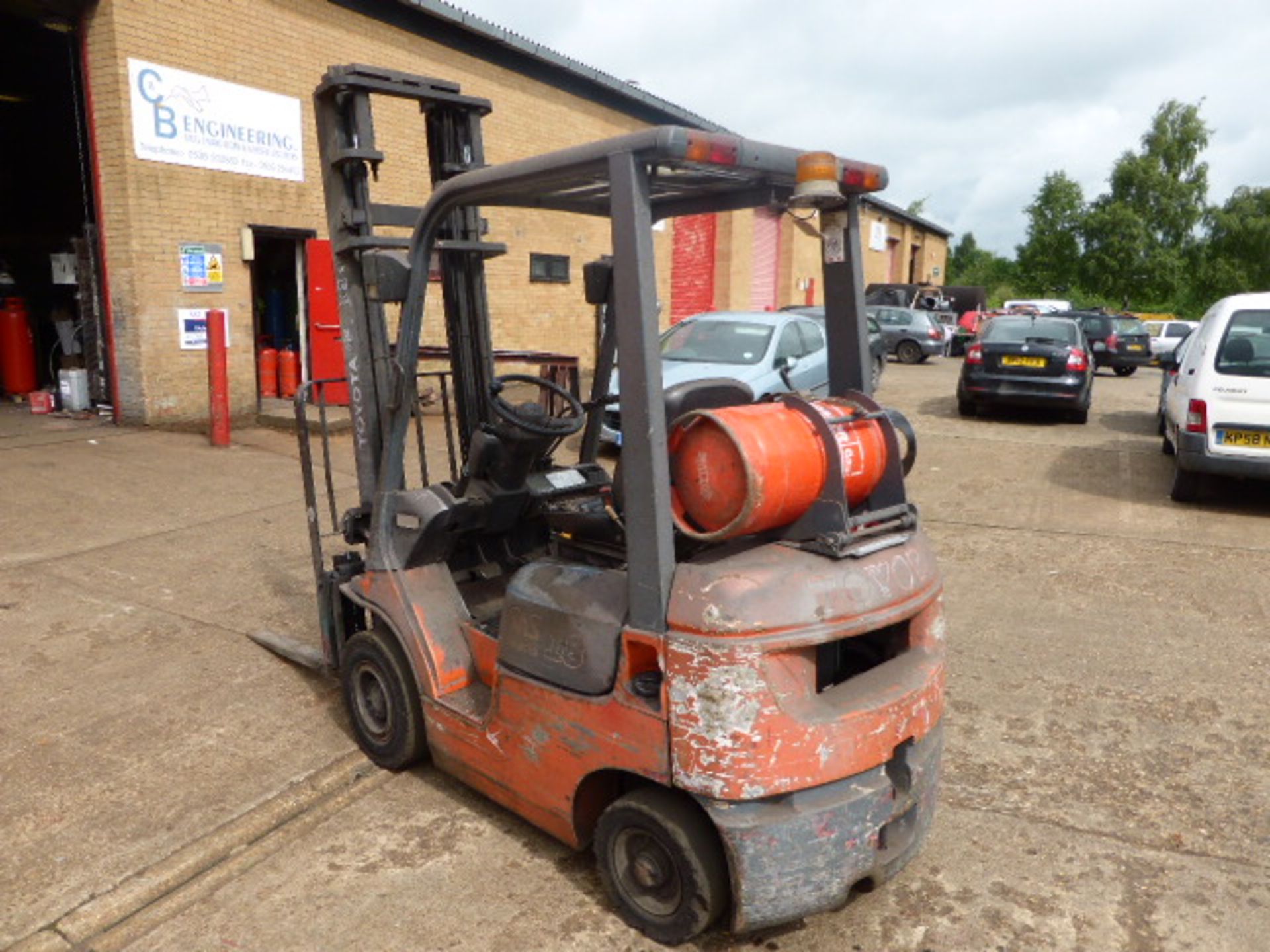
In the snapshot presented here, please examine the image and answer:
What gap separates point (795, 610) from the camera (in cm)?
248

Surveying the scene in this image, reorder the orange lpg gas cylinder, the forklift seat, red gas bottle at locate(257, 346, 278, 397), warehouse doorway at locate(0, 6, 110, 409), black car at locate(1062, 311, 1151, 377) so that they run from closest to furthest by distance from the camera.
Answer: the orange lpg gas cylinder → the forklift seat → warehouse doorway at locate(0, 6, 110, 409) → red gas bottle at locate(257, 346, 278, 397) → black car at locate(1062, 311, 1151, 377)

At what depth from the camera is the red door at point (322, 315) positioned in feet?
38.0

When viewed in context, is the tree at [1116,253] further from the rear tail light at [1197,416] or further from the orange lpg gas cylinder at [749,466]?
the orange lpg gas cylinder at [749,466]

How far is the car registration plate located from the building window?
1114 cm

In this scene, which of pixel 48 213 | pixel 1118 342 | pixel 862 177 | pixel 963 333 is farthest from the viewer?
pixel 963 333

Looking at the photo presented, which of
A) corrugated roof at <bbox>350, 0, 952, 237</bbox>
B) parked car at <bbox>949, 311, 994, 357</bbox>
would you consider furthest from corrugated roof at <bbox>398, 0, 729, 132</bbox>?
parked car at <bbox>949, 311, 994, 357</bbox>

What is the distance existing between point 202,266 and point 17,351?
315 centimetres

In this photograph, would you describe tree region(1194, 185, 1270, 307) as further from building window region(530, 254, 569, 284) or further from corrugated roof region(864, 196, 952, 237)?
building window region(530, 254, 569, 284)

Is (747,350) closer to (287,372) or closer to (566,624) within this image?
(287,372)

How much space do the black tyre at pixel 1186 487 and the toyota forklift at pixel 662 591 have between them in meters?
6.72

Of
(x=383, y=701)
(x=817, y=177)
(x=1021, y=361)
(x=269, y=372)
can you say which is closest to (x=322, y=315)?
(x=269, y=372)

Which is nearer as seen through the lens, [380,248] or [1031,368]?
[380,248]

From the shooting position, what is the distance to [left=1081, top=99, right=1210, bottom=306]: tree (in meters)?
50.7

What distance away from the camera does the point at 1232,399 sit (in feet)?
25.4
